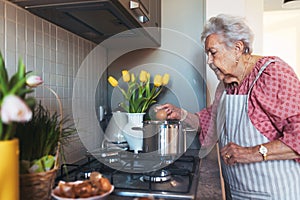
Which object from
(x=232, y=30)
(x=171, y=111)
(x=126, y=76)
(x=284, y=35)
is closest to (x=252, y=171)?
(x=171, y=111)

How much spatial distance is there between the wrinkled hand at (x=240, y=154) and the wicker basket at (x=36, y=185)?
785 mm

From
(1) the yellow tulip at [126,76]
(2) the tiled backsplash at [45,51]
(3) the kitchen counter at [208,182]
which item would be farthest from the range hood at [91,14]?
(3) the kitchen counter at [208,182]

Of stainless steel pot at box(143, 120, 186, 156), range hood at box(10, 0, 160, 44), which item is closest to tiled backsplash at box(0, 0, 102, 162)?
range hood at box(10, 0, 160, 44)

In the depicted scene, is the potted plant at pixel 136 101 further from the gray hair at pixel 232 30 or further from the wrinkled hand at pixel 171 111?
the gray hair at pixel 232 30

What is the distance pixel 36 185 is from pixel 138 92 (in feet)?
2.94

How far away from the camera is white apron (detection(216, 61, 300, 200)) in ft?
3.85

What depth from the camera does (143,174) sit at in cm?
103

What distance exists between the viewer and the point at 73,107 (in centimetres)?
134

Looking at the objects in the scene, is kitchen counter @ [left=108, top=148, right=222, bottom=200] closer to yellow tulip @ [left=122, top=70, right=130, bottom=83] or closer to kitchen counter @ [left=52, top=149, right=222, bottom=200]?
kitchen counter @ [left=52, top=149, right=222, bottom=200]

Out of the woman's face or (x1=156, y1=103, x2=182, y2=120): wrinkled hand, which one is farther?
(x1=156, y1=103, x2=182, y2=120): wrinkled hand

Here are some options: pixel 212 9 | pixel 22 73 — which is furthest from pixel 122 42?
pixel 22 73

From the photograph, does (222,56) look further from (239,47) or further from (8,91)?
(8,91)

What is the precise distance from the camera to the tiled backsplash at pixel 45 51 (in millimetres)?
873

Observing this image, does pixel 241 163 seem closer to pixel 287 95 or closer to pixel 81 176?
pixel 287 95
